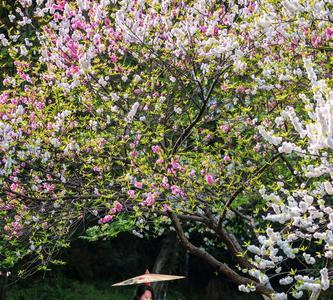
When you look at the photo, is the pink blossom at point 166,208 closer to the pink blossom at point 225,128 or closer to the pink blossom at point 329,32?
the pink blossom at point 225,128

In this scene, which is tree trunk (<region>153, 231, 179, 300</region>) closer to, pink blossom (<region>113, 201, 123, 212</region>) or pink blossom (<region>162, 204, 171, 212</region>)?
pink blossom (<region>113, 201, 123, 212</region>)

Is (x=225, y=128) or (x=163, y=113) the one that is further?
(x=163, y=113)

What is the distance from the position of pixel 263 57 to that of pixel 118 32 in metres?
2.49

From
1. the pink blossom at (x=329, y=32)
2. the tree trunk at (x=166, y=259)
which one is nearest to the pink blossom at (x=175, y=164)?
the pink blossom at (x=329, y=32)

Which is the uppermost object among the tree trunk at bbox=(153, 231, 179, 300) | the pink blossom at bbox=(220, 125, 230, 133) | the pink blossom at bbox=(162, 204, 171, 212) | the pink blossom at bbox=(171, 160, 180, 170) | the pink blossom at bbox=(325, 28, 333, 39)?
the pink blossom at bbox=(325, 28, 333, 39)

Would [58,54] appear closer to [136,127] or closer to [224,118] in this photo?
[136,127]

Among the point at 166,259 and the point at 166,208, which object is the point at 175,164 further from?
the point at 166,259

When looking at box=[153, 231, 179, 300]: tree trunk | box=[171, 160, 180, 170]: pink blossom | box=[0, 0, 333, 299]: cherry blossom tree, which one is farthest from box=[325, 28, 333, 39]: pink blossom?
box=[153, 231, 179, 300]: tree trunk

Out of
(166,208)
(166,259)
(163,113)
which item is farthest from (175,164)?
(166,259)

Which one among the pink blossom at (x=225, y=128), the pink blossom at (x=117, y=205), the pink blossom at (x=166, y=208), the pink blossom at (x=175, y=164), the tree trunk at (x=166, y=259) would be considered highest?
the pink blossom at (x=225, y=128)

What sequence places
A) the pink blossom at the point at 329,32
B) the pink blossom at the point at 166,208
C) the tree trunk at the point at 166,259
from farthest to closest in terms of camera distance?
the tree trunk at the point at 166,259, the pink blossom at the point at 166,208, the pink blossom at the point at 329,32

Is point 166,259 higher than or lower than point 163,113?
lower

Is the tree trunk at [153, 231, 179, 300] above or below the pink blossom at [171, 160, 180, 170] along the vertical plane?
below

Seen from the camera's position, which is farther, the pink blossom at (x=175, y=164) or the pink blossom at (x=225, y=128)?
the pink blossom at (x=225, y=128)
